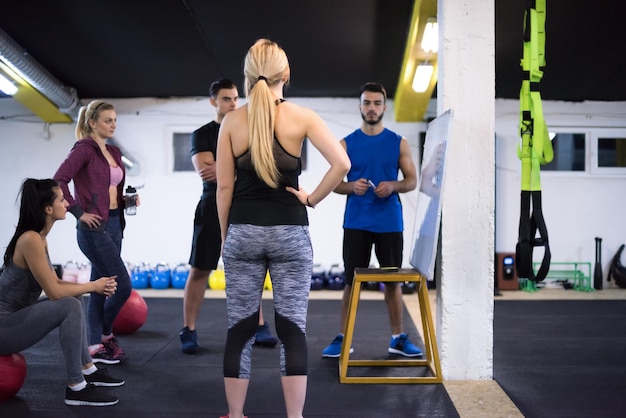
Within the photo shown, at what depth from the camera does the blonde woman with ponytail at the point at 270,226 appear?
2029mm

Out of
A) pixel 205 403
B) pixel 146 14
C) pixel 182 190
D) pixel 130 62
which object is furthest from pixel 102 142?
pixel 182 190

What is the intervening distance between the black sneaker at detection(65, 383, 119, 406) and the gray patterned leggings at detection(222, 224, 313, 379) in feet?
2.68

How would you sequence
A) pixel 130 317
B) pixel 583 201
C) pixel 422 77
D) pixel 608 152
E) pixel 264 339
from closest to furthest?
pixel 264 339, pixel 130 317, pixel 422 77, pixel 583 201, pixel 608 152

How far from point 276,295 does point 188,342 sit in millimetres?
1644

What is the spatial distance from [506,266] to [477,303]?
140 inches

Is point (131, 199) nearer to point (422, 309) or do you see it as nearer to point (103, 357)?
point (103, 357)

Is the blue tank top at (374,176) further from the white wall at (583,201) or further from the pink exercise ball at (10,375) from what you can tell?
the white wall at (583,201)

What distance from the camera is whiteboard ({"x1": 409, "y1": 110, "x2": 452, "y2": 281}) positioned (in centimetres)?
270

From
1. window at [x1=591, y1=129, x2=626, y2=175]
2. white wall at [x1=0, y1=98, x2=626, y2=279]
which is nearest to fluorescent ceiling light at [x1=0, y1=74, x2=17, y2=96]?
white wall at [x1=0, y1=98, x2=626, y2=279]

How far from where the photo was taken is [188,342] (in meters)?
3.53

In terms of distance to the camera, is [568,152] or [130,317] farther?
[568,152]

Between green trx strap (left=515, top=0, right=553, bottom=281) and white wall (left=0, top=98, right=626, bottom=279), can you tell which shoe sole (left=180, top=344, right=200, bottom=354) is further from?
white wall (left=0, top=98, right=626, bottom=279)

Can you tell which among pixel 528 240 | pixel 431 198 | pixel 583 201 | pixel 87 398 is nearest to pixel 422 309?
pixel 431 198

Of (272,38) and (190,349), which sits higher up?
(272,38)
